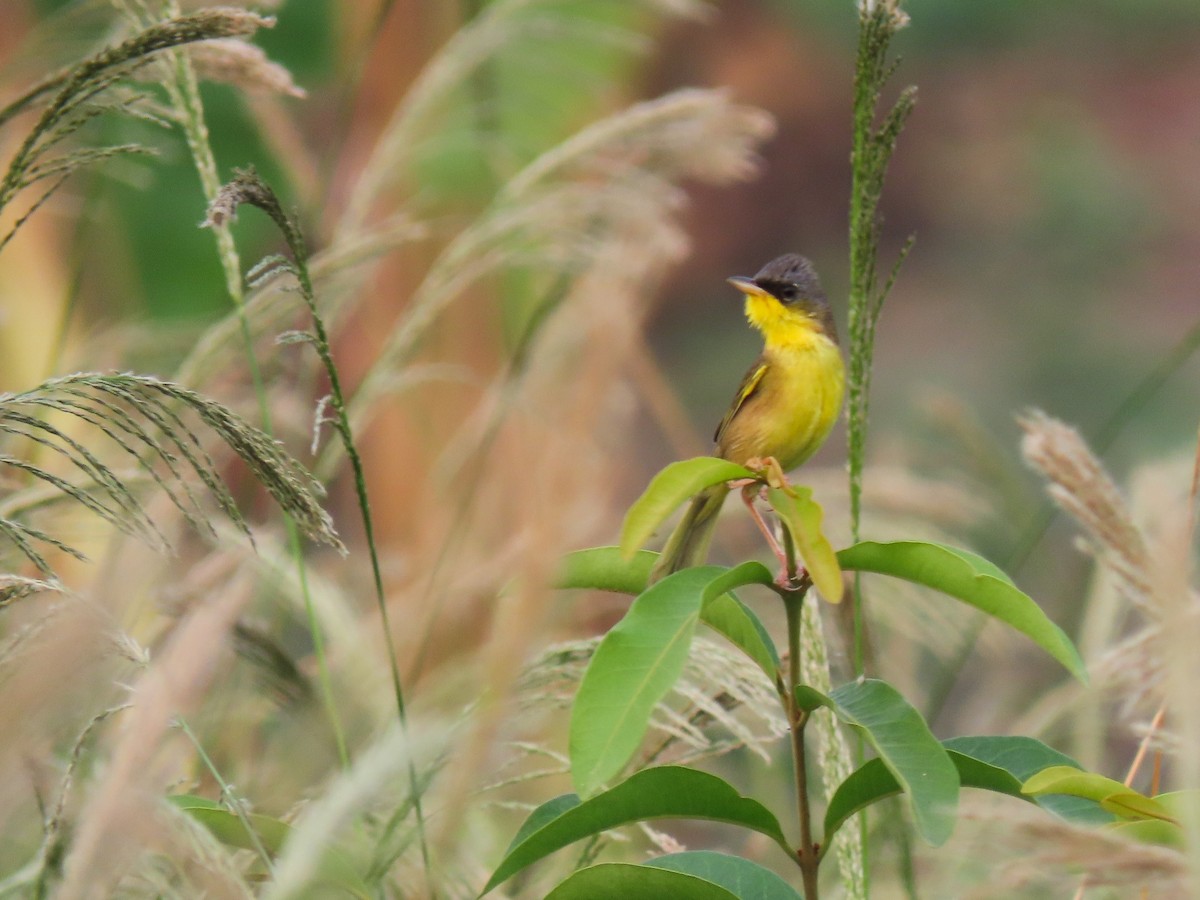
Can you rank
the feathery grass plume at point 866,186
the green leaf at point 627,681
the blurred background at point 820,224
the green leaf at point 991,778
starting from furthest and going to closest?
the blurred background at point 820,224
the feathery grass plume at point 866,186
the green leaf at point 991,778
the green leaf at point 627,681

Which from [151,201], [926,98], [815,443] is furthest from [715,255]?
[815,443]

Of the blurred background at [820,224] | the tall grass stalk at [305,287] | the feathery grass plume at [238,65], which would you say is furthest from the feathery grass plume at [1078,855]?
the feathery grass plume at [238,65]

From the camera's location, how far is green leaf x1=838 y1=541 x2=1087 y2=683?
732 mm

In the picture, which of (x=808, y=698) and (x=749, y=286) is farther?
(x=749, y=286)

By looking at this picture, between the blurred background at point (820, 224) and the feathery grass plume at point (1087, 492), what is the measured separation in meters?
0.59

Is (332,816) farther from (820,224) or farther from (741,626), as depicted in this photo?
(820,224)

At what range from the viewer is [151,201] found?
335 centimetres

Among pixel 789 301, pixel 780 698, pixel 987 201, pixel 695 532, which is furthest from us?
pixel 987 201

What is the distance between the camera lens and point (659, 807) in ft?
2.45

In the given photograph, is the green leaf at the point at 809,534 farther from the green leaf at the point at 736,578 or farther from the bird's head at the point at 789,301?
the bird's head at the point at 789,301

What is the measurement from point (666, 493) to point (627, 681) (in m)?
0.11

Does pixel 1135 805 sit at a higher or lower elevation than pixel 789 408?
lower

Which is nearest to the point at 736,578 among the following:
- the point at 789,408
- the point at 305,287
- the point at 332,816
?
the point at 332,816

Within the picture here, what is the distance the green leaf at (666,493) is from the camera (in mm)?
711
